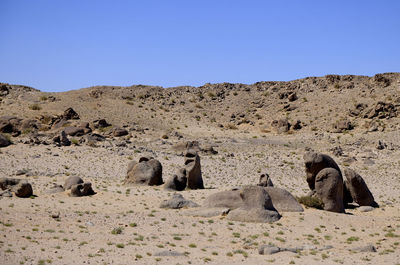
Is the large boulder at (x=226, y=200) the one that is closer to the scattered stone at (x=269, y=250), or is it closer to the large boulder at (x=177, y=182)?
the large boulder at (x=177, y=182)

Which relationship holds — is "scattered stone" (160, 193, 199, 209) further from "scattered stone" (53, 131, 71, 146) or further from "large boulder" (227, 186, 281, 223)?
"scattered stone" (53, 131, 71, 146)

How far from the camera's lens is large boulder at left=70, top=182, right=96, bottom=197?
76.5ft

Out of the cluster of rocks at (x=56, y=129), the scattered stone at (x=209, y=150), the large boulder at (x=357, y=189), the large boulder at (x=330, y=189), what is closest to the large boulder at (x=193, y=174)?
the large boulder at (x=330, y=189)

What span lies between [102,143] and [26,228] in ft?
84.3

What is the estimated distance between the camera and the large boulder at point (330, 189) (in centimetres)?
2108

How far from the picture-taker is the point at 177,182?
2588cm

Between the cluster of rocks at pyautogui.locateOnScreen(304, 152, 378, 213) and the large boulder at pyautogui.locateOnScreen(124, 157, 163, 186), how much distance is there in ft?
27.2

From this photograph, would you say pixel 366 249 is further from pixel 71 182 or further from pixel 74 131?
pixel 74 131

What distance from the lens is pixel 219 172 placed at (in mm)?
33219

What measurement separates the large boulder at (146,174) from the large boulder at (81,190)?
3.33m

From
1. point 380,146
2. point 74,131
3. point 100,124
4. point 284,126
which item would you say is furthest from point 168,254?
point 284,126

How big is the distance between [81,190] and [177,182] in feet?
16.6

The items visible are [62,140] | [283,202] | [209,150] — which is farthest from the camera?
[209,150]

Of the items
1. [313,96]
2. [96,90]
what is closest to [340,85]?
[313,96]
